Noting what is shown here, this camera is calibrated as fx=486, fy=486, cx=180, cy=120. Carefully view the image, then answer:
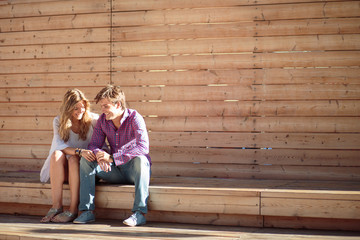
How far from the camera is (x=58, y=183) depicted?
13.4 feet

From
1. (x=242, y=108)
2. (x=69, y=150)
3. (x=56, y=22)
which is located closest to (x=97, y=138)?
(x=69, y=150)

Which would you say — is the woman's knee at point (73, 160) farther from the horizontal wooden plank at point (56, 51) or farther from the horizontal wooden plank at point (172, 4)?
the horizontal wooden plank at point (172, 4)

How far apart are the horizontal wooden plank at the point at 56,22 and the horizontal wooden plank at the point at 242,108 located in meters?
0.78

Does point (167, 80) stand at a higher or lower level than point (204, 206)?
higher

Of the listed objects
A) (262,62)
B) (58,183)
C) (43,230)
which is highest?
(262,62)

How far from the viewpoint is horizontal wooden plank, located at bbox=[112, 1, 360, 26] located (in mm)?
4715

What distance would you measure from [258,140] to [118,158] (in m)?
1.54

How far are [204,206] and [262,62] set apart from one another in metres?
1.70

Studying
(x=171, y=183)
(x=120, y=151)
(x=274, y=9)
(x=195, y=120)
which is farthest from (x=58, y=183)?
(x=274, y=9)

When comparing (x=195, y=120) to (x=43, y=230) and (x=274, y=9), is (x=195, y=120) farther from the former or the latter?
(x=43, y=230)

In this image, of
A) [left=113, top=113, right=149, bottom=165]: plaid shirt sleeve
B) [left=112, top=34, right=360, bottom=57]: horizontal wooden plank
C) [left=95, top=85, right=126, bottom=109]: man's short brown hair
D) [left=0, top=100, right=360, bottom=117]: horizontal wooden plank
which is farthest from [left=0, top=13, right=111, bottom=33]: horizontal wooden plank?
[left=113, top=113, right=149, bottom=165]: plaid shirt sleeve

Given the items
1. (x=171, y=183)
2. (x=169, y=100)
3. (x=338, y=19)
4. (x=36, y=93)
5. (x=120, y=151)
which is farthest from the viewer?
(x=36, y=93)

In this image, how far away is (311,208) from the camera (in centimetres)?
370

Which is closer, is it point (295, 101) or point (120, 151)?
point (120, 151)
